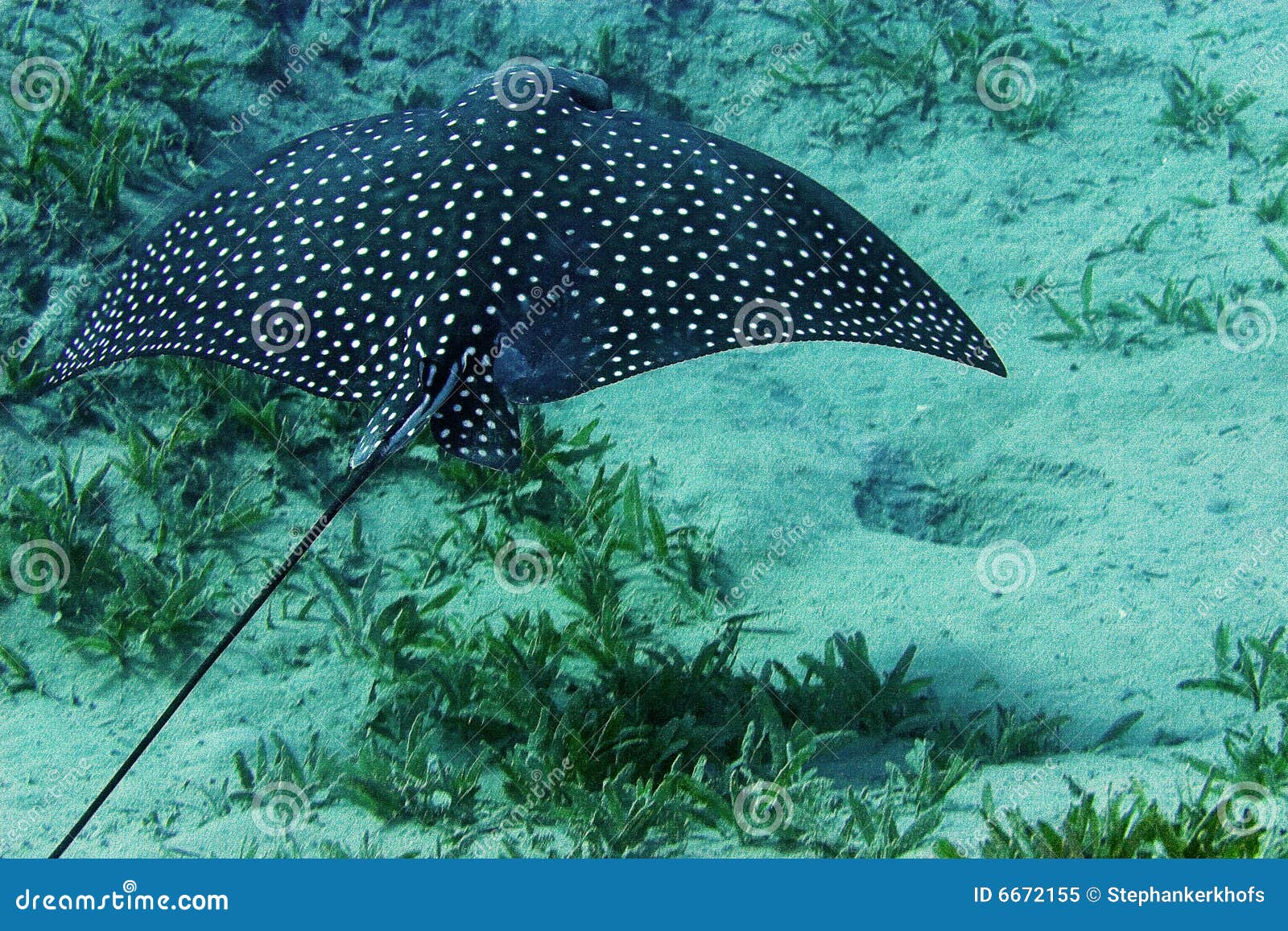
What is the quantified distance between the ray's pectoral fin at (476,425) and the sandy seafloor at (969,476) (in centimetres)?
113

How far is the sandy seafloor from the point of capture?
339 centimetres

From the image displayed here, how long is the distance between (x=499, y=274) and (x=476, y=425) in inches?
23.6

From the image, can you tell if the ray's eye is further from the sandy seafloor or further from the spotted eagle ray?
the sandy seafloor

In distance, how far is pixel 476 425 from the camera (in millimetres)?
3152

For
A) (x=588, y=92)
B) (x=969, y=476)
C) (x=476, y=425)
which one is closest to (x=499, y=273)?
(x=476, y=425)

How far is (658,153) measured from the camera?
3.94 meters

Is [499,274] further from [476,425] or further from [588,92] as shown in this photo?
[588,92]

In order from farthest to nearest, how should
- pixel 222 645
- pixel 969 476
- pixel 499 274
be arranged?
pixel 969 476
pixel 499 274
pixel 222 645

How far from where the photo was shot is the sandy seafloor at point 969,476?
3393 millimetres

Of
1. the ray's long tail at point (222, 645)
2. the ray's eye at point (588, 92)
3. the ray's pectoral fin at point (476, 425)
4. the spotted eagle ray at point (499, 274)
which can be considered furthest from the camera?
the ray's eye at point (588, 92)

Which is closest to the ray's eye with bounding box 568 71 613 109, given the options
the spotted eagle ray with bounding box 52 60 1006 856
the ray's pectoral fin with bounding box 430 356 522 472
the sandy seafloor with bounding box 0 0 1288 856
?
the spotted eagle ray with bounding box 52 60 1006 856

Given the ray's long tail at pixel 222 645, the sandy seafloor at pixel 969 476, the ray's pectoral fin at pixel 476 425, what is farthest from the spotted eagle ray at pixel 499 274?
the sandy seafloor at pixel 969 476

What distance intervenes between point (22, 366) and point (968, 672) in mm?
4679

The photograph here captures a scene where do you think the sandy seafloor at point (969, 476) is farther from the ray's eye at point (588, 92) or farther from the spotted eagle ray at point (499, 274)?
the ray's eye at point (588, 92)
